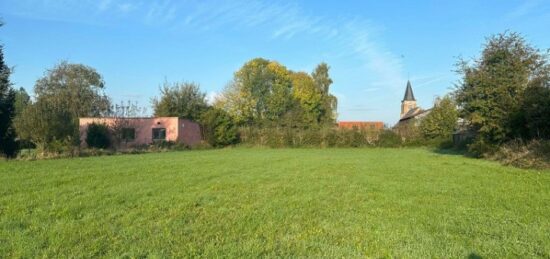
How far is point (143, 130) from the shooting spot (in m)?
37.7

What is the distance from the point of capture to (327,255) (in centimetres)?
431

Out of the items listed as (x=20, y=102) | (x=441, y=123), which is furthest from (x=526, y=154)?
(x=20, y=102)

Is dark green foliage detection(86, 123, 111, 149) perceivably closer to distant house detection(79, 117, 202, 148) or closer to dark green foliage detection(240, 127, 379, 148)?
distant house detection(79, 117, 202, 148)

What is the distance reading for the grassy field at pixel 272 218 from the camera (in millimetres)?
4496

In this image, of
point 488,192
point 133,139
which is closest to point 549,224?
point 488,192

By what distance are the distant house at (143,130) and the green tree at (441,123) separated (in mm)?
22080

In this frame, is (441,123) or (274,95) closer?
(441,123)

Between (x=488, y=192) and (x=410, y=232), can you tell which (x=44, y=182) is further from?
(x=488, y=192)

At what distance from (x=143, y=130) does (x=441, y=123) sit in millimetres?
27662

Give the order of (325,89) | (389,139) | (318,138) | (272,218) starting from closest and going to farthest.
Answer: (272,218) < (389,139) < (318,138) < (325,89)

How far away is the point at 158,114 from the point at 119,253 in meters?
41.1

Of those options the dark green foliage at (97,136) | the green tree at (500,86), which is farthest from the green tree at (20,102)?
the green tree at (500,86)

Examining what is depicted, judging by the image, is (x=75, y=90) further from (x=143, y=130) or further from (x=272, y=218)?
(x=272, y=218)

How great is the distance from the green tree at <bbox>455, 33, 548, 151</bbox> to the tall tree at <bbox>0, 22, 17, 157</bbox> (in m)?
25.4
